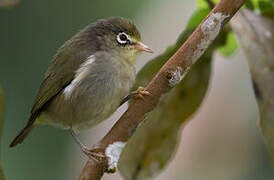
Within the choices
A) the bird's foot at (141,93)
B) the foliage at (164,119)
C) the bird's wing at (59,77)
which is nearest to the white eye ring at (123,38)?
the bird's wing at (59,77)

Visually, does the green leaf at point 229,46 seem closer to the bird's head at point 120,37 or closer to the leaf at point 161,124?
the leaf at point 161,124

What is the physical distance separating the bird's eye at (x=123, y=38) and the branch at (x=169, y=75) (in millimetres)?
1311

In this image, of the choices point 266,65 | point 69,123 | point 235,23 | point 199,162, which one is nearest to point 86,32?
point 69,123

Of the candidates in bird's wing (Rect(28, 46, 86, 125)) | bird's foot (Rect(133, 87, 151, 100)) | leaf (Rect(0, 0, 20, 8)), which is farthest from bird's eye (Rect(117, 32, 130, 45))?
leaf (Rect(0, 0, 20, 8))

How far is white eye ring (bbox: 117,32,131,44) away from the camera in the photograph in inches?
145

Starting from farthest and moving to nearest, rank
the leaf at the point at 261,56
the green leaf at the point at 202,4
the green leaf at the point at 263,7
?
the green leaf at the point at 202,4 < the green leaf at the point at 263,7 < the leaf at the point at 261,56

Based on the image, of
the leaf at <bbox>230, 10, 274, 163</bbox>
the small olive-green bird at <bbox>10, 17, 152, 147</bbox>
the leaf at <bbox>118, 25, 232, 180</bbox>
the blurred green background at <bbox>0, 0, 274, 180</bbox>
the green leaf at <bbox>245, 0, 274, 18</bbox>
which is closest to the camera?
the leaf at <bbox>230, 10, 274, 163</bbox>

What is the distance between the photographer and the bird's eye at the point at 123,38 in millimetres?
3680

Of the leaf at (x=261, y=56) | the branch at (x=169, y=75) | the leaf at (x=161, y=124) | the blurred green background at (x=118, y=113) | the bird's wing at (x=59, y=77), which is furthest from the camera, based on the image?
the blurred green background at (x=118, y=113)

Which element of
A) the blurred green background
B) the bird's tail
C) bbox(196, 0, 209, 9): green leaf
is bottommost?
the blurred green background

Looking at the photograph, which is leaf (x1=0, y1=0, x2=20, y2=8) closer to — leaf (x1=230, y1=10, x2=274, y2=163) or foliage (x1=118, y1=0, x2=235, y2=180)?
foliage (x1=118, y1=0, x2=235, y2=180)

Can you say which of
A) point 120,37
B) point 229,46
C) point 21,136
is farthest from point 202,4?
point 21,136

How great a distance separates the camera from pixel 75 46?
3666 mm

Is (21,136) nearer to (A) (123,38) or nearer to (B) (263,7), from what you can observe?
(A) (123,38)
